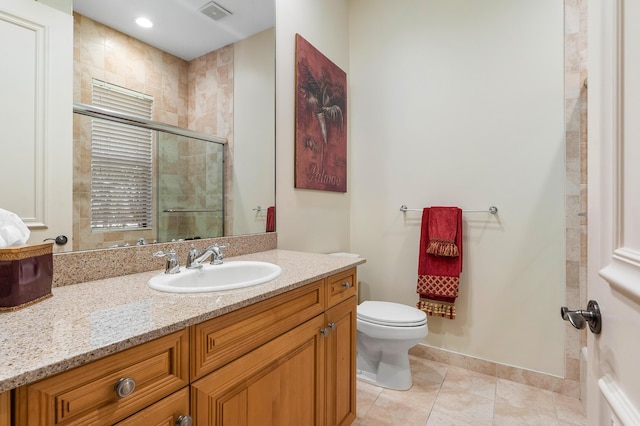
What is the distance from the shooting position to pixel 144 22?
1.30 meters

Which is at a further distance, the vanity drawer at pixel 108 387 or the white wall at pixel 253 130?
the white wall at pixel 253 130

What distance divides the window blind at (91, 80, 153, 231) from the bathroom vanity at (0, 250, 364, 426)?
0.80 feet

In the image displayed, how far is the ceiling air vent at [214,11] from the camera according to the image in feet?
5.00

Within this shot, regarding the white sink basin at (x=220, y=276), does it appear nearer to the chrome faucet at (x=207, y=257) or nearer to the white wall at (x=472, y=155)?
the chrome faucet at (x=207, y=257)

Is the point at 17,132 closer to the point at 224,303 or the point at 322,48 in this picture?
the point at 224,303

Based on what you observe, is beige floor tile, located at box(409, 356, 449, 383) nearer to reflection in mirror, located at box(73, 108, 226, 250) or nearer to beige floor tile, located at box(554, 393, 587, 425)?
beige floor tile, located at box(554, 393, 587, 425)

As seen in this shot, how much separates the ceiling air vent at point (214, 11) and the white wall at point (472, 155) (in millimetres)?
1195

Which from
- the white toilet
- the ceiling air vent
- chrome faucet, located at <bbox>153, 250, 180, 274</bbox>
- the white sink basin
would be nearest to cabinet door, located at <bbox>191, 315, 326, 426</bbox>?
the white sink basin

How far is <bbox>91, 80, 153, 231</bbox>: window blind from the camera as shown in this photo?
1.15 metres

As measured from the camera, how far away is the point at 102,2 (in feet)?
3.84

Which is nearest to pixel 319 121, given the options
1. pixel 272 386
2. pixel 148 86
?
pixel 148 86

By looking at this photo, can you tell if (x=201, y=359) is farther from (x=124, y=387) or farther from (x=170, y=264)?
(x=170, y=264)

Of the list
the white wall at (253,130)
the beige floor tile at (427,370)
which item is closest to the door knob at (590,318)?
the white wall at (253,130)

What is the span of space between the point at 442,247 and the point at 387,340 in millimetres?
722
